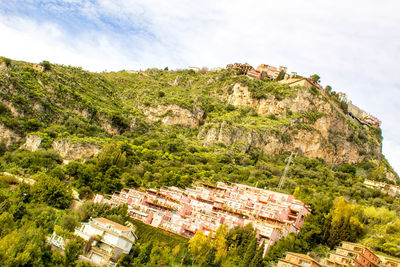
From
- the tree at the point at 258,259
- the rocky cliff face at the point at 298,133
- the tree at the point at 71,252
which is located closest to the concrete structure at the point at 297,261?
the tree at the point at 258,259

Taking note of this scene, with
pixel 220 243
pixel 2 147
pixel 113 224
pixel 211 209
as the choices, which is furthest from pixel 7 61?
pixel 220 243

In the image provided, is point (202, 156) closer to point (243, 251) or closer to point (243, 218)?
point (243, 218)

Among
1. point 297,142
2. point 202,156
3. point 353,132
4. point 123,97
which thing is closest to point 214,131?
point 202,156

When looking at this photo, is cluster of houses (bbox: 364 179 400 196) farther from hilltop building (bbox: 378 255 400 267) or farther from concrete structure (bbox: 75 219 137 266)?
concrete structure (bbox: 75 219 137 266)

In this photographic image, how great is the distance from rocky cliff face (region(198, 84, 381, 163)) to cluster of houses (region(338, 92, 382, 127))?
748 inches

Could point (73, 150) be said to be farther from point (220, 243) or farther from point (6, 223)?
point (220, 243)

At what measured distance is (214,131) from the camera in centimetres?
8531

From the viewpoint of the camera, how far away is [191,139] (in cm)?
8638

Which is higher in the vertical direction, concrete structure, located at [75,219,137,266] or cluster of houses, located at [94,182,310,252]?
cluster of houses, located at [94,182,310,252]

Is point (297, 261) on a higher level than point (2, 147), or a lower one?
higher

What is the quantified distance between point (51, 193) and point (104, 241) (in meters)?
12.8

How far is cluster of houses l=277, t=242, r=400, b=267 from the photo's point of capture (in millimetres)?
34938

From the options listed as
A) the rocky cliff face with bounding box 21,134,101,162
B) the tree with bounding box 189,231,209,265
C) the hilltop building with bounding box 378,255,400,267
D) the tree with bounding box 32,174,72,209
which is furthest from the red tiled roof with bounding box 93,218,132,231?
the rocky cliff face with bounding box 21,134,101,162

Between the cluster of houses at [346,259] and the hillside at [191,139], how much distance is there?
319 cm
